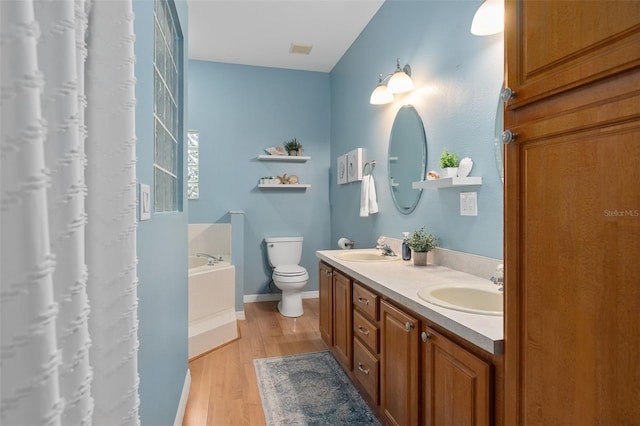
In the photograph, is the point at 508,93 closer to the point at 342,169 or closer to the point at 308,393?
the point at 308,393

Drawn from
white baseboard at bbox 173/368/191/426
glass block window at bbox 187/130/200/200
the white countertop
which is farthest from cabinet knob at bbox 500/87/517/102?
glass block window at bbox 187/130/200/200

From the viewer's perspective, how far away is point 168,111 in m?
1.81

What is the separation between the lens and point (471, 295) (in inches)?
59.3

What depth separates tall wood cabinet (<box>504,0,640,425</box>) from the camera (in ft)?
1.97

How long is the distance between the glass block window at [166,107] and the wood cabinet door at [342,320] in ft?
3.76

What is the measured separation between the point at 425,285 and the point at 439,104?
1.18m

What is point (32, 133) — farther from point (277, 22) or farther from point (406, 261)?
point (277, 22)

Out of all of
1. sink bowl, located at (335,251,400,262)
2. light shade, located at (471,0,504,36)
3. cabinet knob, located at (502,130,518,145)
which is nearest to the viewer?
cabinet knob, located at (502,130,518,145)

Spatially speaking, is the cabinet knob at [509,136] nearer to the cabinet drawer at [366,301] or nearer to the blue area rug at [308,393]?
the cabinet drawer at [366,301]

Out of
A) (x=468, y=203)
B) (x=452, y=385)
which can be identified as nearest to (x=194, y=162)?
(x=468, y=203)

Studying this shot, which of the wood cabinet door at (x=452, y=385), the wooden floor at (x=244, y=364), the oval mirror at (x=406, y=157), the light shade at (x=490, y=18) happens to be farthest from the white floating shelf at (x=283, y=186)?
the wood cabinet door at (x=452, y=385)

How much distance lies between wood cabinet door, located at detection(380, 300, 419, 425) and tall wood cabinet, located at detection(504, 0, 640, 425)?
20.8 inches

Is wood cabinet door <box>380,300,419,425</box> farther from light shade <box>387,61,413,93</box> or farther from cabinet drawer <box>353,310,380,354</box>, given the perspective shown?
light shade <box>387,61,413,93</box>

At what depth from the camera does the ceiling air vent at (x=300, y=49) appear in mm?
3578
